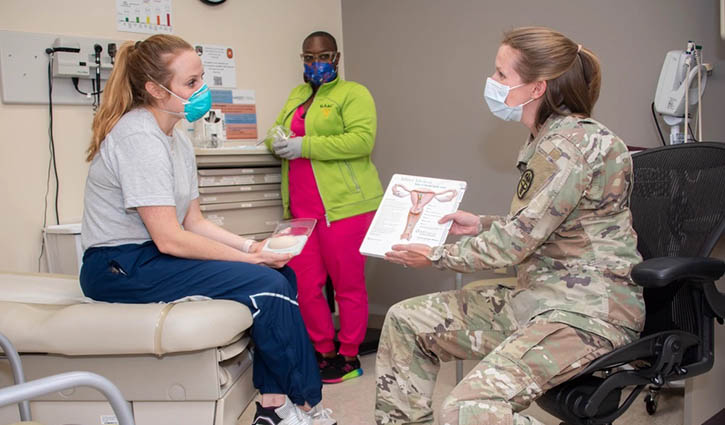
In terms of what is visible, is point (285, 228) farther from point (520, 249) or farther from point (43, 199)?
point (43, 199)

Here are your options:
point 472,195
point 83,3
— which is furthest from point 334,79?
point 83,3

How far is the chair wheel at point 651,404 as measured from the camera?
216 cm

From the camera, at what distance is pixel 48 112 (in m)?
2.51

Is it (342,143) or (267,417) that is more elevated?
(342,143)

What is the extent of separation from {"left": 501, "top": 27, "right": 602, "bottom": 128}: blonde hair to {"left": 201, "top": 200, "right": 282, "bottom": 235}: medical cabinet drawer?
5.01 feet

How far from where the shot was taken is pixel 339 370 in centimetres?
276

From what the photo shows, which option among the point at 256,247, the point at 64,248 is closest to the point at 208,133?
the point at 64,248

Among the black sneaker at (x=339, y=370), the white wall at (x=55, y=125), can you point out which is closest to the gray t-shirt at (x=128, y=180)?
the white wall at (x=55, y=125)

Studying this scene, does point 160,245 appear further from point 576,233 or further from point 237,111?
point 237,111

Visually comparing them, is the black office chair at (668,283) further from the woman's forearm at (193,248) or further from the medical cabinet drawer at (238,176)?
the medical cabinet drawer at (238,176)

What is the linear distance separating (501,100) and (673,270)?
2.04 ft

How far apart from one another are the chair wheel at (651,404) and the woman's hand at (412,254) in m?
1.13

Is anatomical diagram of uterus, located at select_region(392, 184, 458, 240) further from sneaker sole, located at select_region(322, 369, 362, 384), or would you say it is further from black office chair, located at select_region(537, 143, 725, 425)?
sneaker sole, located at select_region(322, 369, 362, 384)

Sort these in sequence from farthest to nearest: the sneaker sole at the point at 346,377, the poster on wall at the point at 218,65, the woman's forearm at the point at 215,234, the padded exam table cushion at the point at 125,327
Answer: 1. the poster on wall at the point at 218,65
2. the sneaker sole at the point at 346,377
3. the woman's forearm at the point at 215,234
4. the padded exam table cushion at the point at 125,327
